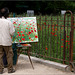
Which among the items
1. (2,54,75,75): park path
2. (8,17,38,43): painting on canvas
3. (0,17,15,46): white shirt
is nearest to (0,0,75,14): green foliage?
(8,17,38,43): painting on canvas

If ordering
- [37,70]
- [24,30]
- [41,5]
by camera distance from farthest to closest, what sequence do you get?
[41,5]
[24,30]
[37,70]

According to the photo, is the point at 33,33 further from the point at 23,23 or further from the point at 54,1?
the point at 54,1

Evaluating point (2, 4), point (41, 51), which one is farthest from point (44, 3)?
point (41, 51)

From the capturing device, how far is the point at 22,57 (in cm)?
629

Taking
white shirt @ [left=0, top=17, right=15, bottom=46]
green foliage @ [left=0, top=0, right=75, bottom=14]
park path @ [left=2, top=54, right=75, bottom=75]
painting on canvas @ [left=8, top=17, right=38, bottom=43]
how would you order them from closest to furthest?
white shirt @ [left=0, top=17, right=15, bottom=46] < park path @ [left=2, top=54, right=75, bottom=75] < painting on canvas @ [left=8, top=17, right=38, bottom=43] < green foliage @ [left=0, top=0, right=75, bottom=14]

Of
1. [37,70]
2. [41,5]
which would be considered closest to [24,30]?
[37,70]

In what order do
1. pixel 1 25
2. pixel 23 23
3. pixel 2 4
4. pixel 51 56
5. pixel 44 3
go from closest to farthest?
pixel 1 25 < pixel 23 23 < pixel 51 56 < pixel 2 4 < pixel 44 3

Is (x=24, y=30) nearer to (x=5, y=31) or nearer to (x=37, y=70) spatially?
(x=5, y=31)

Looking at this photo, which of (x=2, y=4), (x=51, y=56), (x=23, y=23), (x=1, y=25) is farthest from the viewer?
(x=2, y=4)

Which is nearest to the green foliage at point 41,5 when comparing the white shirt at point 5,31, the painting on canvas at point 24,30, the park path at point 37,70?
the painting on canvas at point 24,30

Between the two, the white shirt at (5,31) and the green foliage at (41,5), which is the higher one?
the green foliage at (41,5)

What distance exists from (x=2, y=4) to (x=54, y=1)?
319 inches

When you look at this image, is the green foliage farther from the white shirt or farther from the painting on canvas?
the white shirt

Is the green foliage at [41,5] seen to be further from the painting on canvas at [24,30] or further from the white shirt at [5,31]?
the white shirt at [5,31]
